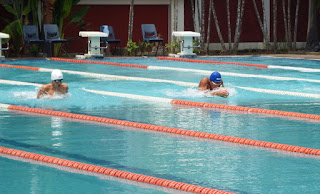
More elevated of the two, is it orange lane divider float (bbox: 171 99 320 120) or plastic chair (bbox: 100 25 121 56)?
plastic chair (bbox: 100 25 121 56)

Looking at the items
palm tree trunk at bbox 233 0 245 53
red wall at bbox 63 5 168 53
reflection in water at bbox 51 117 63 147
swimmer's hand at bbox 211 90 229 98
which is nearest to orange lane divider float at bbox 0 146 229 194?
reflection in water at bbox 51 117 63 147

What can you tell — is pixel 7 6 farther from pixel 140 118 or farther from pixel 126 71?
pixel 140 118

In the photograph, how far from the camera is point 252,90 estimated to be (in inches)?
537

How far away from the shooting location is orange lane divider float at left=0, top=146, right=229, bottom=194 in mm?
5836

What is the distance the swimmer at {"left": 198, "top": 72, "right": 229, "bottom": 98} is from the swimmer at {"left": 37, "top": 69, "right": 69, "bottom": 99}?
2484mm

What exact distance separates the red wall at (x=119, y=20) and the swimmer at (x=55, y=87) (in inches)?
416

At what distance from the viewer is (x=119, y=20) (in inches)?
941

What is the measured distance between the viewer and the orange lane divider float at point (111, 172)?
19.1ft

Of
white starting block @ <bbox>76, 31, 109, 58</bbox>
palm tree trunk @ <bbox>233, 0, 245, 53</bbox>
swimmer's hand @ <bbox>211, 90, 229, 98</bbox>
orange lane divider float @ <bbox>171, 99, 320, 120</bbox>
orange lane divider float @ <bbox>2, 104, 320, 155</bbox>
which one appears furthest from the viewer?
palm tree trunk @ <bbox>233, 0, 245, 53</bbox>

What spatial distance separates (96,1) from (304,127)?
1522cm

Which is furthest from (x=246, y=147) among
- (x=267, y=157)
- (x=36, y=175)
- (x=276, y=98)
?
(x=276, y=98)

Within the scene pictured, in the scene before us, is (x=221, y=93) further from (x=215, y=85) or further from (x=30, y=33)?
(x=30, y=33)

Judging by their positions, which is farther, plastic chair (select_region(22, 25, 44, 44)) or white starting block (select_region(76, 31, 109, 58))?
white starting block (select_region(76, 31, 109, 58))

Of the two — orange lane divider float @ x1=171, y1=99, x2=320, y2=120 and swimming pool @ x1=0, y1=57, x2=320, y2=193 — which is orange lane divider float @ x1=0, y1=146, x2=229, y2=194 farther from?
orange lane divider float @ x1=171, y1=99, x2=320, y2=120
